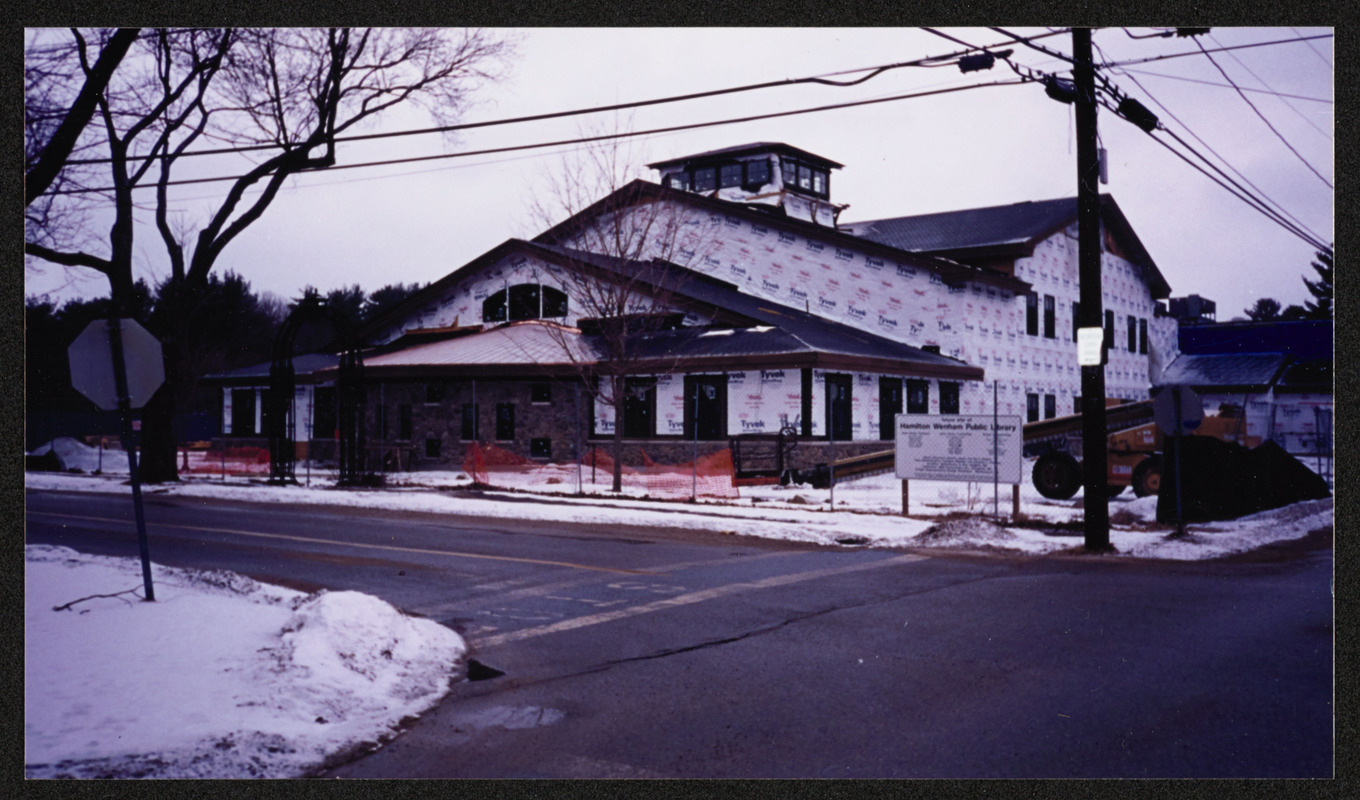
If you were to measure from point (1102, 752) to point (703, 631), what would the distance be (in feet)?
12.5

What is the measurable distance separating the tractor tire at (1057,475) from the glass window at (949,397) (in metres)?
7.52

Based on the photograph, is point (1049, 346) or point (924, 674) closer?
point (924, 674)

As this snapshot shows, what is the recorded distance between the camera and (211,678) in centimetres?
681

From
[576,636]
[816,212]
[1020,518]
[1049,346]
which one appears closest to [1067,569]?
[1020,518]

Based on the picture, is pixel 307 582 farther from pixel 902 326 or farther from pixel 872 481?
pixel 902 326

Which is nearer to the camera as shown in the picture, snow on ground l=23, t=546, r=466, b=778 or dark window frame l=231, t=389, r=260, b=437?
snow on ground l=23, t=546, r=466, b=778

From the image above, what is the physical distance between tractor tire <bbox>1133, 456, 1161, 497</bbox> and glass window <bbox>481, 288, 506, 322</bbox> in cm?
2230

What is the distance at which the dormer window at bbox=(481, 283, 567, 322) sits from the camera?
33.8m

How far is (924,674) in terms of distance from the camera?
24.0 feet

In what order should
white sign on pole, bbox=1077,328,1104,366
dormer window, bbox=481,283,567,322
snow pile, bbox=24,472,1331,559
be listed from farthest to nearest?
dormer window, bbox=481,283,567,322
snow pile, bbox=24,472,1331,559
white sign on pole, bbox=1077,328,1104,366

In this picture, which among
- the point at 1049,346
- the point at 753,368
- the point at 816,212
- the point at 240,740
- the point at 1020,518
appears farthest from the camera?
the point at 816,212

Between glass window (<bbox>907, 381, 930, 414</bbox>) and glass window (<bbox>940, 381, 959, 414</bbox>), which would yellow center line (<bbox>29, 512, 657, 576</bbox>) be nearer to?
glass window (<bbox>907, 381, 930, 414</bbox>)

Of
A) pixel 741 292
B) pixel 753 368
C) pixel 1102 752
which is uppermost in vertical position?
pixel 741 292

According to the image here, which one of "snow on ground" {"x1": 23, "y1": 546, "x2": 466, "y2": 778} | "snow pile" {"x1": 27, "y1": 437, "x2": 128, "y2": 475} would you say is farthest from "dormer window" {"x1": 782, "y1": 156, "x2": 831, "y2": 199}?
"snow on ground" {"x1": 23, "y1": 546, "x2": 466, "y2": 778}
